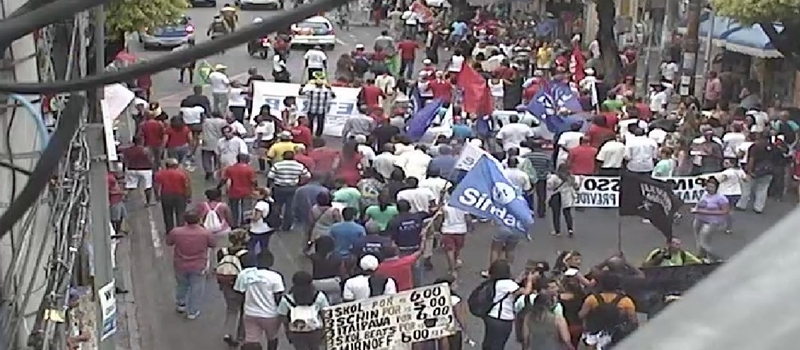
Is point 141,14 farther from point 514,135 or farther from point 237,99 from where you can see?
point 514,135

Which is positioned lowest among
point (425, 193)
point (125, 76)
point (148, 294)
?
point (148, 294)

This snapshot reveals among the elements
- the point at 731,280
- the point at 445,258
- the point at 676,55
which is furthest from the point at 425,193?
the point at 676,55

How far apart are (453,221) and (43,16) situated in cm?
1031

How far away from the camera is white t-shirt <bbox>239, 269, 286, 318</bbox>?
32.4 feet

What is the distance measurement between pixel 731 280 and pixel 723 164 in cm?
1515

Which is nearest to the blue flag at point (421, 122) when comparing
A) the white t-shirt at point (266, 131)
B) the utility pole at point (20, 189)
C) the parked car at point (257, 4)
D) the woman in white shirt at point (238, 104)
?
the white t-shirt at point (266, 131)

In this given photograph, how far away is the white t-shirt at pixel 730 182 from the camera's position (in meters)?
14.1

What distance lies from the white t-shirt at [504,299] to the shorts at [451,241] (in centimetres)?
315

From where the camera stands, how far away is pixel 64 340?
799 centimetres

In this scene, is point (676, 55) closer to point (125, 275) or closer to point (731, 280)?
point (125, 275)

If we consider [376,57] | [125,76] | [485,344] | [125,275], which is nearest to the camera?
[125,76]

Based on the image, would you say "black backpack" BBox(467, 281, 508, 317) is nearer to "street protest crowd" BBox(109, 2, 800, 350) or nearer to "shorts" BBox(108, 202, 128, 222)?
"street protest crowd" BBox(109, 2, 800, 350)

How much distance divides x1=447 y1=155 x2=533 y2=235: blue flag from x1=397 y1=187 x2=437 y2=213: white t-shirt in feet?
0.76

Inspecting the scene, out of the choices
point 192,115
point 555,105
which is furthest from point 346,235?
point 555,105
